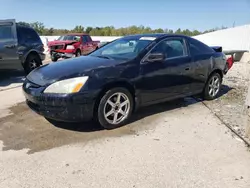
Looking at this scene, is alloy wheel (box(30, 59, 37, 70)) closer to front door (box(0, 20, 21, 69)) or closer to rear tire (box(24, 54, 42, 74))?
rear tire (box(24, 54, 42, 74))

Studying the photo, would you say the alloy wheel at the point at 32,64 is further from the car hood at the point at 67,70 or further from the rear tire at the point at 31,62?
the car hood at the point at 67,70

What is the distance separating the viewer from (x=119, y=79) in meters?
4.21

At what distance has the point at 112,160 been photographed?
338 centimetres

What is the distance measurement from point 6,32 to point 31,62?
4.20 feet

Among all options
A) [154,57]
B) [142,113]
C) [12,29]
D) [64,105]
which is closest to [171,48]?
[154,57]

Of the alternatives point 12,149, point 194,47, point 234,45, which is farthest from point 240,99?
point 234,45

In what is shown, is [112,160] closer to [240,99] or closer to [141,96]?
[141,96]

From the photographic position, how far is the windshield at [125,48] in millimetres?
4727

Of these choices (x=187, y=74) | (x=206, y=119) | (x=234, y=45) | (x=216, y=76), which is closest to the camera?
(x=206, y=119)

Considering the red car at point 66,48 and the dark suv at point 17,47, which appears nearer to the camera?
the dark suv at point 17,47

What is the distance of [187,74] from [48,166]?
10.6ft

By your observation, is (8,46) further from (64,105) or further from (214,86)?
(214,86)

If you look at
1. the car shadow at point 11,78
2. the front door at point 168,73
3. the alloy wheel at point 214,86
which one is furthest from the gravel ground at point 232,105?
the car shadow at point 11,78

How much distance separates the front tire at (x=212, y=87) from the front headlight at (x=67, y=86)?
10.5 ft
